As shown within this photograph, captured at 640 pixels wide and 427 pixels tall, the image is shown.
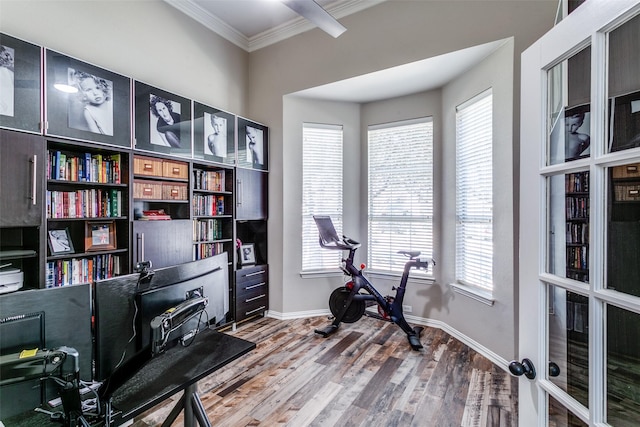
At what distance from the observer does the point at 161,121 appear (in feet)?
9.17

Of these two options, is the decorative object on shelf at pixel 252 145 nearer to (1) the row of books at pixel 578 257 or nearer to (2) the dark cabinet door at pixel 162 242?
(2) the dark cabinet door at pixel 162 242

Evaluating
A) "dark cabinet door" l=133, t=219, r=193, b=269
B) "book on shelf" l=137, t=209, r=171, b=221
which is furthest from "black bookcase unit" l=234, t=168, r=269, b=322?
→ "book on shelf" l=137, t=209, r=171, b=221

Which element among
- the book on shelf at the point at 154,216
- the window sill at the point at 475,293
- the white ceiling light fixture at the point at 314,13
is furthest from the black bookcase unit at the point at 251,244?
the window sill at the point at 475,293

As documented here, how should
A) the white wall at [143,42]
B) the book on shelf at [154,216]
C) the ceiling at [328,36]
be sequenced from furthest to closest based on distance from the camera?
the ceiling at [328,36]
the book on shelf at [154,216]
the white wall at [143,42]

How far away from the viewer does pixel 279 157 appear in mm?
3920

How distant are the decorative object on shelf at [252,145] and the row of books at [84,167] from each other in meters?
1.35

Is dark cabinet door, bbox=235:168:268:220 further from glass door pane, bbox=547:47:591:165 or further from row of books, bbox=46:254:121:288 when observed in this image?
glass door pane, bbox=547:47:591:165

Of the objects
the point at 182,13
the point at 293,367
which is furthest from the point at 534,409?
the point at 182,13

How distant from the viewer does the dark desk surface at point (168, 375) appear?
1.01 metres

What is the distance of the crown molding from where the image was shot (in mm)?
3277

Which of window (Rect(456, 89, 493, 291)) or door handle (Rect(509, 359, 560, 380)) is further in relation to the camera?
window (Rect(456, 89, 493, 291))

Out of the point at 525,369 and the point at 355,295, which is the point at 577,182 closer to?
the point at 525,369

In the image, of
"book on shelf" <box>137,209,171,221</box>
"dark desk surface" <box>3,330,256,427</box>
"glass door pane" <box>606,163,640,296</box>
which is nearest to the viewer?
"glass door pane" <box>606,163,640,296</box>

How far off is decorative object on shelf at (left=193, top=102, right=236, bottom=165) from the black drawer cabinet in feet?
4.59
